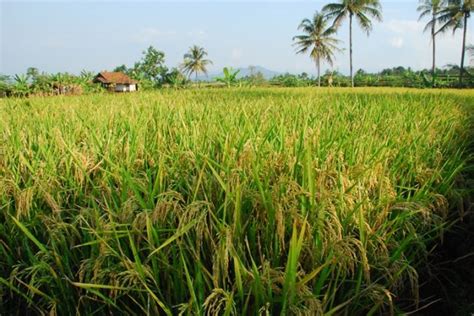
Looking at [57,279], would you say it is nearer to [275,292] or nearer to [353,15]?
[275,292]

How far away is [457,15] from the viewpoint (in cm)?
2723

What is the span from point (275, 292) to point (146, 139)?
4.74ft

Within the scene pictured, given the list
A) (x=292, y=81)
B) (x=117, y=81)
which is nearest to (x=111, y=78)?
(x=117, y=81)

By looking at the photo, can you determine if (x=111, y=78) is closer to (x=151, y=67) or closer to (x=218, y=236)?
(x=151, y=67)

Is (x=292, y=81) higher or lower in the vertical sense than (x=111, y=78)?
lower

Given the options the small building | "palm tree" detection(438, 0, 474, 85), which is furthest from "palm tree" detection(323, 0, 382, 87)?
the small building

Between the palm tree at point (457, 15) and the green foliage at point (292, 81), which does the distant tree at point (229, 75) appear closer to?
the green foliage at point (292, 81)

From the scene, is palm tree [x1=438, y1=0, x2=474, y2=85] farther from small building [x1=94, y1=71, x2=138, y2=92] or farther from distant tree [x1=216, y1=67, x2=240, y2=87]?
small building [x1=94, y1=71, x2=138, y2=92]

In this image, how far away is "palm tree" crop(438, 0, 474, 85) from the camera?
26.8 meters

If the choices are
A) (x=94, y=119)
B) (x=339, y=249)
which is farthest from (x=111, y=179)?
(x=94, y=119)

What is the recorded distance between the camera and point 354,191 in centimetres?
158

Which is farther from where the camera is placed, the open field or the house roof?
the house roof

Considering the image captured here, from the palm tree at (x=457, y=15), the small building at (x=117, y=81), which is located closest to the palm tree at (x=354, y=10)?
the palm tree at (x=457, y=15)

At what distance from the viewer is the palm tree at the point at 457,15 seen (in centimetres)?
2681
